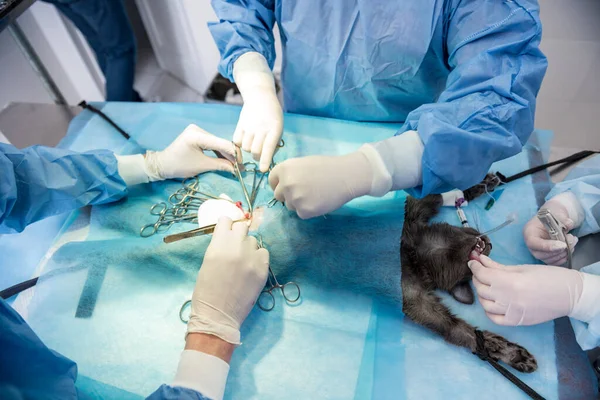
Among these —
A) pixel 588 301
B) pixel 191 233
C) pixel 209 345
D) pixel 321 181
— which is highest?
pixel 321 181

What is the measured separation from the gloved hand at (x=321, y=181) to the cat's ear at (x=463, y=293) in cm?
57

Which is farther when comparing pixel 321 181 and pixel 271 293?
pixel 271 293

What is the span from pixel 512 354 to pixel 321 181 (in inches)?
36.3

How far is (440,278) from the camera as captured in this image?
5.08ft

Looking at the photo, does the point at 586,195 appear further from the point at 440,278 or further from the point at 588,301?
the point at 440,278

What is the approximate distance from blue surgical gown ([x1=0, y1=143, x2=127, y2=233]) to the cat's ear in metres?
1.41

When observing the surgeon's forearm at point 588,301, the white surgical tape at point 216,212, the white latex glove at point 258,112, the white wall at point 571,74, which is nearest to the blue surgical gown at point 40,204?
the white surgical tape at point 216,212

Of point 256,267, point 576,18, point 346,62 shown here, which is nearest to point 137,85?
point 346,62

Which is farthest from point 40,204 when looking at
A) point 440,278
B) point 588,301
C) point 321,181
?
point 588,301

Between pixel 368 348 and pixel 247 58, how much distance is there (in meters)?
1.30

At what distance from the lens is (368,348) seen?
1.40 meters

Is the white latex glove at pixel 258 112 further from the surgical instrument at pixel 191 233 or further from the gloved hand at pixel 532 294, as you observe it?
the gloved hand at pixel 532 294

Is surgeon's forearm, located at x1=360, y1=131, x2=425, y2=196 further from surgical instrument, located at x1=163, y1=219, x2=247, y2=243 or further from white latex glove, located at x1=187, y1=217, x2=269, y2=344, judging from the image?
surgical instrument, located at x1=163, y1=219, x2=247, y2=243

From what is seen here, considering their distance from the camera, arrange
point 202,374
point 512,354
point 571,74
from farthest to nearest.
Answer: point 571,74, point 512,354, point 202,374
